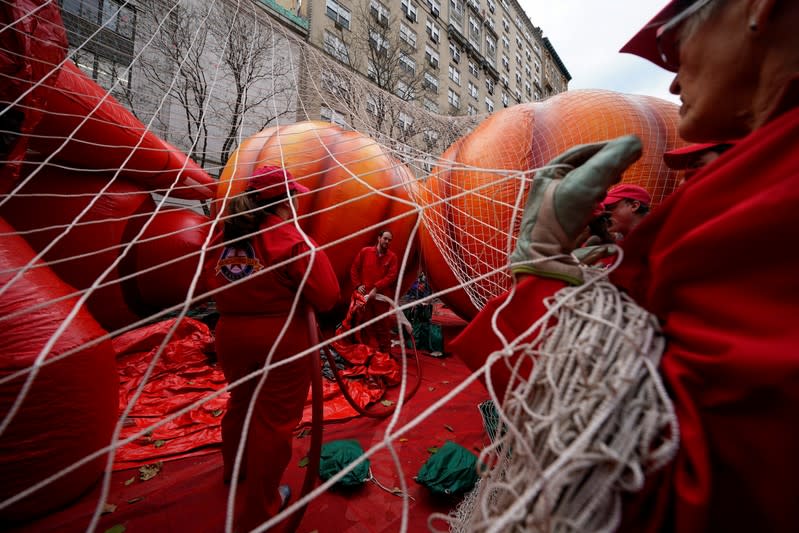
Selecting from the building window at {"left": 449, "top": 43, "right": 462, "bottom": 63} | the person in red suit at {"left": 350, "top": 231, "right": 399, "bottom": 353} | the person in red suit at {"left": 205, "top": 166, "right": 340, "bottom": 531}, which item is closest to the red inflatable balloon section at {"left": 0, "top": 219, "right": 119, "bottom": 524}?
the person in red suit at {"left": 205, "top": 166, "right": 340, "bottom": 531}

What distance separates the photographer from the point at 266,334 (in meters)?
1.54

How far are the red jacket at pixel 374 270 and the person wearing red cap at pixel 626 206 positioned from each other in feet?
7.64

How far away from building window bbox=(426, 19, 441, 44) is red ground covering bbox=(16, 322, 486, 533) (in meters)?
20.1

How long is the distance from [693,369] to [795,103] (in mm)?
481

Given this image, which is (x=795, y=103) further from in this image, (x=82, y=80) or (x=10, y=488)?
(x=82, y=80)


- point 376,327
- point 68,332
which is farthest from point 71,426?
point 376,327

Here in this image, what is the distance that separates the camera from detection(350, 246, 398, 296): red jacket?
3.65m

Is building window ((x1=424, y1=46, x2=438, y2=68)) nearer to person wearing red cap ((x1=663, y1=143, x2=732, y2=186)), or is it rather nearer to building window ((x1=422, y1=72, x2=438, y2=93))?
building window ((x1=422, y1=72, x2=438, y2=93))

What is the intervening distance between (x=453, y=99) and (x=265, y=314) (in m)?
20.1

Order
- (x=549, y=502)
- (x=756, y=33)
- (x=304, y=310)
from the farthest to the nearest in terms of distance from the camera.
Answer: (x=304, y=310) < (x=756, y=33) < (x=549, y=502)

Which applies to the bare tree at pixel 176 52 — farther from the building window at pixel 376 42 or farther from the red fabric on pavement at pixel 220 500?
the red fabric on pavement at pixel 220 500

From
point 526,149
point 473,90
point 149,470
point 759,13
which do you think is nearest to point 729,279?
point 759,13

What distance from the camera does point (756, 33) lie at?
59 cm

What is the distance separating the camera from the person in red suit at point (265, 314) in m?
1.50
